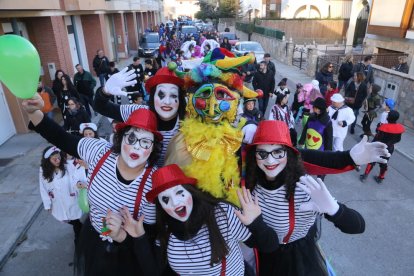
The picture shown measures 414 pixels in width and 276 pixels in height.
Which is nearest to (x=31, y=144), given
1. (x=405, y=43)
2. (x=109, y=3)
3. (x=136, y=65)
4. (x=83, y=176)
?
(x=136, y=65)

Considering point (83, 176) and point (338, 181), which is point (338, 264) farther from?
point (83, 176)

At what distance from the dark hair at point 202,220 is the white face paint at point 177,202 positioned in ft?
0.11

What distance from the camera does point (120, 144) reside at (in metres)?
2.29

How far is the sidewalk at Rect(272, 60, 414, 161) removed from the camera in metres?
6.70

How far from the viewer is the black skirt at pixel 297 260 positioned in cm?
224

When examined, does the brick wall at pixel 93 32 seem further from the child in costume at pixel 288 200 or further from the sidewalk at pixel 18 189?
the child in costume at pixel 288 200

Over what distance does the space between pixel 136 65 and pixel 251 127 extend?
608cm

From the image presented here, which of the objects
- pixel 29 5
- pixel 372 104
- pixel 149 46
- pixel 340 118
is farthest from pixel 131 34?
pixel 340 118

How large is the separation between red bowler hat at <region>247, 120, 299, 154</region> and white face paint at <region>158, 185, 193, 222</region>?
1.85 ft

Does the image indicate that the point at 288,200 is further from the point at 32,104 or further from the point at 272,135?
the point at 32,104

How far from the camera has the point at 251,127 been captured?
2539mm

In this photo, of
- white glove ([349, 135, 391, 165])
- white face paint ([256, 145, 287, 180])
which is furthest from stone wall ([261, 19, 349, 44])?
white face paint ([256, 145, 287, 180])

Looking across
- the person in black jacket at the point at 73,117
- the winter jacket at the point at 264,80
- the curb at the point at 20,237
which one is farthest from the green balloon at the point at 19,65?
the winter jacket at the point at 264,80

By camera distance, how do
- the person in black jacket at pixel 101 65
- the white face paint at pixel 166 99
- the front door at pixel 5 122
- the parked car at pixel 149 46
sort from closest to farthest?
the white face paint at pixel 166 99, the front door at pixel 5 122, the person in black jacket at pixel 101 65, the parked car at pixel 149 46
